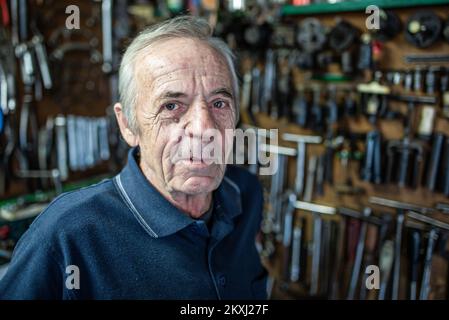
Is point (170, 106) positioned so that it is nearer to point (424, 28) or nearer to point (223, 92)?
point (223, 92)

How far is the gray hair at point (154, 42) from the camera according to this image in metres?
→ 0.96

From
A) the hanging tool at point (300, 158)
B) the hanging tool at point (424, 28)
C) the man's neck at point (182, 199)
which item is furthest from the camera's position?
the hanging tool at point (300, 158)

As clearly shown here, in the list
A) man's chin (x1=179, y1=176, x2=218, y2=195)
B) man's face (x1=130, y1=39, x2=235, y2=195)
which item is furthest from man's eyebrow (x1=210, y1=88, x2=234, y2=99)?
man's chin (x1=179, y1=176, x2=218, y2=195)

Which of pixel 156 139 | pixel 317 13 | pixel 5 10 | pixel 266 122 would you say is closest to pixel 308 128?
pixel 266 122

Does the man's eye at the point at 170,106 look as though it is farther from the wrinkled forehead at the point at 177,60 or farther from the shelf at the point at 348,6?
the shelf at the point at 348,6

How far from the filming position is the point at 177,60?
92cm

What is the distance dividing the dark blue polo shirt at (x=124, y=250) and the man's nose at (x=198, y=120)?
0.19m

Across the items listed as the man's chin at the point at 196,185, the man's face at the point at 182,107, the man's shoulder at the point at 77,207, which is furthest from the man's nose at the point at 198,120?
the man's shoulder at the point at 77,207

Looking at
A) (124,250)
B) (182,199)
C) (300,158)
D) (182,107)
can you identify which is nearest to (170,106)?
(182,107)

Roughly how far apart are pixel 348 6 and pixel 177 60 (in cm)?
148

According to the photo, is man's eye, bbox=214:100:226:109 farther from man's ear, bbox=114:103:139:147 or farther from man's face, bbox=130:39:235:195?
man's ear, bbox=114:103:139:147

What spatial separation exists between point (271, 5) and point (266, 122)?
72 cm

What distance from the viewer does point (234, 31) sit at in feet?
8.09
